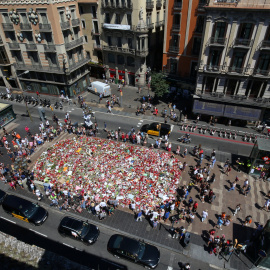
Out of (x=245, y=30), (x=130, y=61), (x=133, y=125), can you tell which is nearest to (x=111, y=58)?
(x=130, y=61)

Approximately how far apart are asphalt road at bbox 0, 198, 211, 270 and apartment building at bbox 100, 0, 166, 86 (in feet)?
113

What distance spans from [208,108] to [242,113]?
5.35 meters

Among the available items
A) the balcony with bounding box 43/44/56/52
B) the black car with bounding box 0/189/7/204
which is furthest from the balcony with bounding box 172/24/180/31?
the black car with bounding box 0/189/7/204

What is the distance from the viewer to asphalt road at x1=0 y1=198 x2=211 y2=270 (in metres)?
18.5

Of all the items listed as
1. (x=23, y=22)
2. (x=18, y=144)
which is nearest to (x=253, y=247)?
(x=18, y=144)

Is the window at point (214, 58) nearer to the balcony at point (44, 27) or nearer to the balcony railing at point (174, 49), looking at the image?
the balcony railing at point (174, 49)

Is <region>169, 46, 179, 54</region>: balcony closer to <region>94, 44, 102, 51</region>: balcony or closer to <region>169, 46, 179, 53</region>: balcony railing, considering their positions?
<region>169, 46, 179, 53</region>: balcony railing

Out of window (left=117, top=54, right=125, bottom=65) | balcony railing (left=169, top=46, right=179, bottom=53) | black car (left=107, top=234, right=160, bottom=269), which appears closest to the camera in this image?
black car (left=107, top=234, right=160, bottom=269)

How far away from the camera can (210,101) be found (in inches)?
1395

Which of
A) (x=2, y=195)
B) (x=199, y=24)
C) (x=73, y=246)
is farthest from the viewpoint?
(x=199, y=24)

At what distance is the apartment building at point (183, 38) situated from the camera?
37219mm

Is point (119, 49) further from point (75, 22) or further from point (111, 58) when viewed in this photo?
point (75, 22)

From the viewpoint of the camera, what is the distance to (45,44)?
4012 centimetres

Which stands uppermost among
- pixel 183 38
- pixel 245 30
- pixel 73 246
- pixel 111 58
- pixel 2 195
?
pixel 245 30
